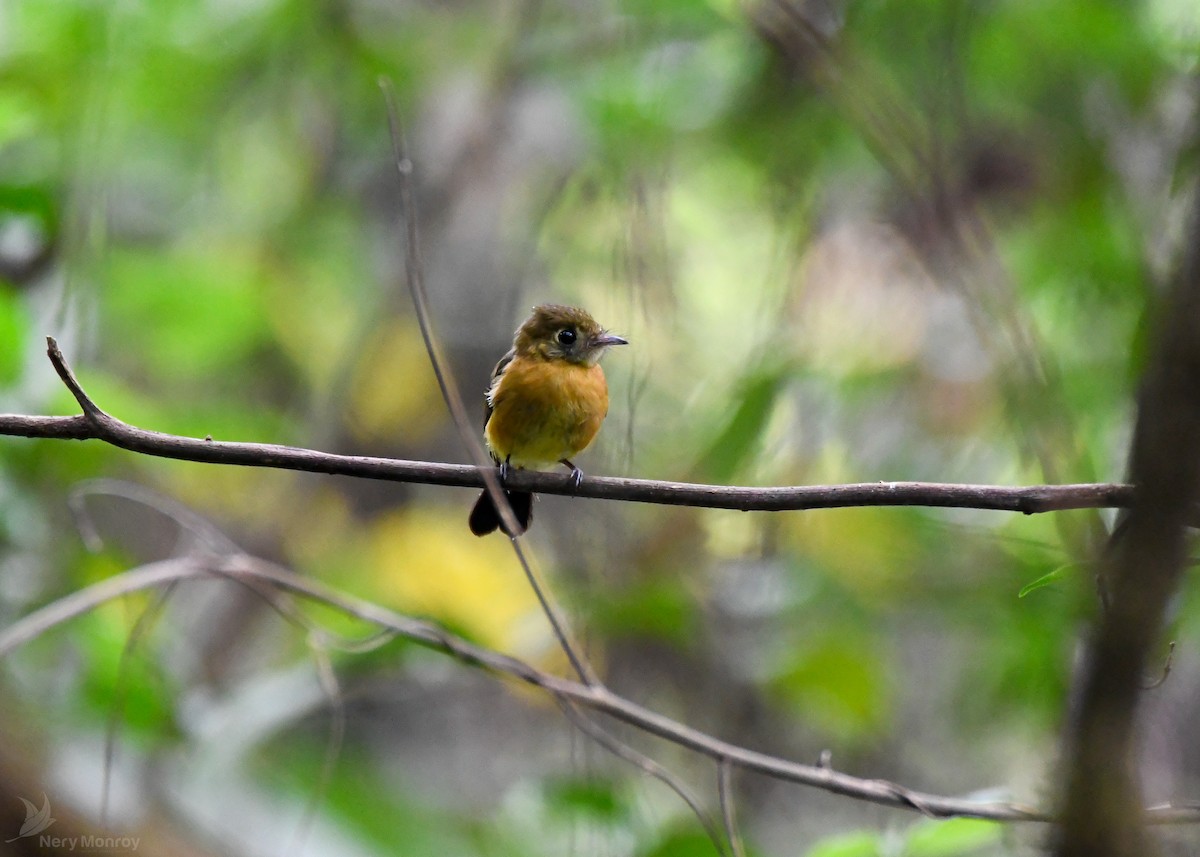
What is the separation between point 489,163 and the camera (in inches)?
247

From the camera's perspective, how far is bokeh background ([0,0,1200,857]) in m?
3.58

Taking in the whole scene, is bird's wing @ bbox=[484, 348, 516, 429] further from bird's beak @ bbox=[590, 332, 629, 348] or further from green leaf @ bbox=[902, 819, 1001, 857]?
green leaf @ bbox=[902, 819, 1001, 857]

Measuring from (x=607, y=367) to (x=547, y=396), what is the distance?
6.70ft

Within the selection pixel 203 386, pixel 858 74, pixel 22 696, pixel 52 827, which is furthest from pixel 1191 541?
pixel 203 386

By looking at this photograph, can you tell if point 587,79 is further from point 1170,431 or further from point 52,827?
point 1170,431

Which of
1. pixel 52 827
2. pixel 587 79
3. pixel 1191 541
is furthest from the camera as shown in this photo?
pixel 587 79

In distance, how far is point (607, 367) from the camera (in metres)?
5.74

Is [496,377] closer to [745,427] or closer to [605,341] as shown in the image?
[605,341]

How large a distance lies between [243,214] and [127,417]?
3555 mm

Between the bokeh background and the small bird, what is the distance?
16 cm

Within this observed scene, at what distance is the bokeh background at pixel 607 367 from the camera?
358 centimetres

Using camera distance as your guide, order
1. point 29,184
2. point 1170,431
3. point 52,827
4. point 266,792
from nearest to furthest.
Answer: point 1170,431
point 52,827
point 29,184
point 266,792

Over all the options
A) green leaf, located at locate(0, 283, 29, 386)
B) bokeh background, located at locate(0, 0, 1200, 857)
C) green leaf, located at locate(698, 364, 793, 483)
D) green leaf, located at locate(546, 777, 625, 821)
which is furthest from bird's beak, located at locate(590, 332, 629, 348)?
green leaf, located at locate(0, 283, 29, 386)

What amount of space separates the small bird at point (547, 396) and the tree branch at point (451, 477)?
156cm
